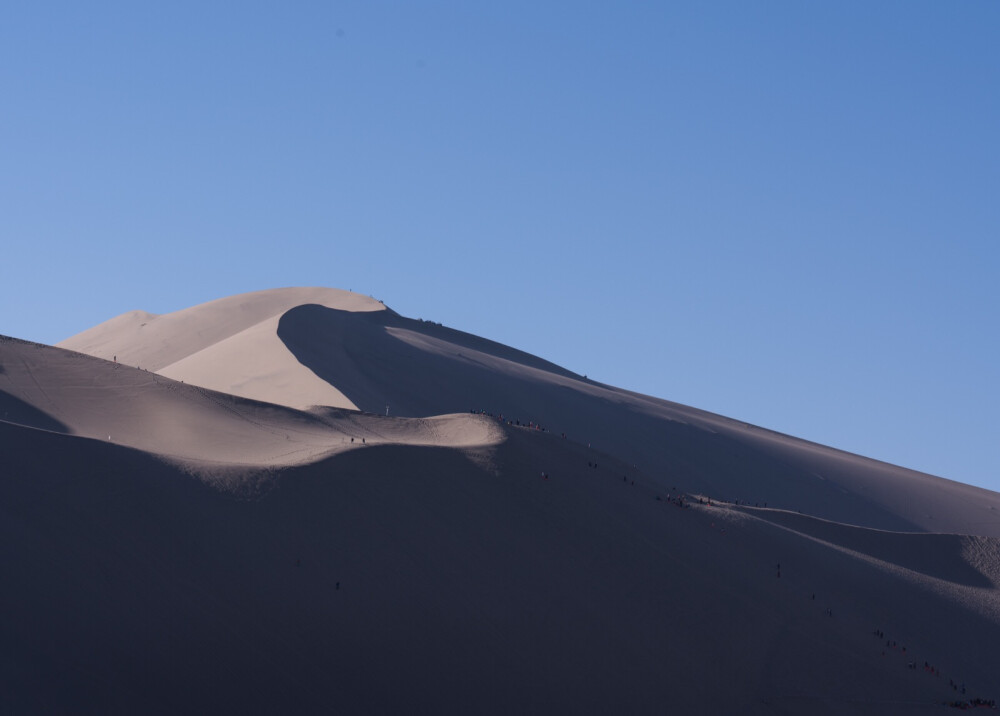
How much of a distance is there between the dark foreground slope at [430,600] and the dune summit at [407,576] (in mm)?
A: 49

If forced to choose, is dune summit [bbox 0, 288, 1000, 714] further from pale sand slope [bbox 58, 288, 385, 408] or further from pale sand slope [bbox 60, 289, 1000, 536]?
pale sand slope [bbox 60, 289, 1000, 536]

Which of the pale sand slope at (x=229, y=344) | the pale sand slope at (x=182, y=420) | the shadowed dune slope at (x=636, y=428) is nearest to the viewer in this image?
the pale sand slope at (x=182, y=420)

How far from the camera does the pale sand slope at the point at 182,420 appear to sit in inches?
1011

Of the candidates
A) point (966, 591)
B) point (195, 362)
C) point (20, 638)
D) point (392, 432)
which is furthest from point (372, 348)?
point (20, 638)

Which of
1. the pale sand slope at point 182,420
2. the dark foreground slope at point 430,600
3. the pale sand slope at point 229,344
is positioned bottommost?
the dark foreground slope at point 430,600

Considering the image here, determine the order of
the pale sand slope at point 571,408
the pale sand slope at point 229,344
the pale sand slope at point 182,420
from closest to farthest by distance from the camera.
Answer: the pale sand slope at point 182,420
the pale sand slope at point 229,344
the pale sand slope at point 571,408

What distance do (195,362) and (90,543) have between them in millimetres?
23252

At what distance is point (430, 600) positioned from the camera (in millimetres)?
20938

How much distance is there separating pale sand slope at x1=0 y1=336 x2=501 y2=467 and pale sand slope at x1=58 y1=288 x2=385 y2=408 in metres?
4.39

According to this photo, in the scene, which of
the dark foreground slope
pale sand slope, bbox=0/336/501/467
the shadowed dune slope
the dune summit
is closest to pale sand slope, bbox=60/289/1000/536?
the shadowed dune slope

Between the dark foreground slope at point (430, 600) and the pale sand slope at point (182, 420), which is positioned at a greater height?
the pale sand slope at point (182, 420)

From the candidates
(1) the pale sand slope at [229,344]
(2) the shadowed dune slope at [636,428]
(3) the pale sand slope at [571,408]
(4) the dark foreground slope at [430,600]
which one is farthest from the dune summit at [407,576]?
(2) the shadowed dune slope at [636,428]

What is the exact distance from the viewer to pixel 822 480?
139 ft

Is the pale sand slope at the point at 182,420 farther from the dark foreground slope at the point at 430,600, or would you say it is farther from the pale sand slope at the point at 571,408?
the pale sand slope at the point at 571,408
